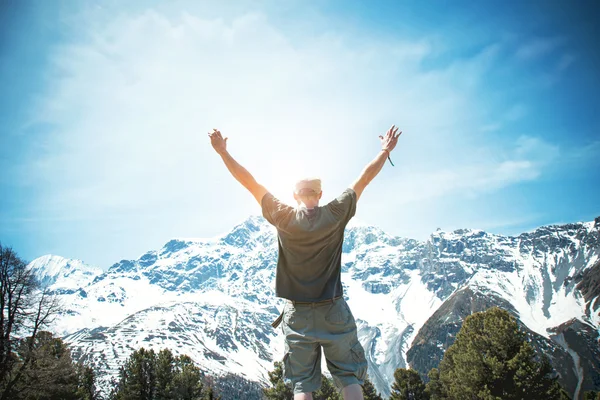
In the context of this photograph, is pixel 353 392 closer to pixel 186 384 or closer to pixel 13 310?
pixel 13 310

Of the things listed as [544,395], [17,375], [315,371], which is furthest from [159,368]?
[315,371]

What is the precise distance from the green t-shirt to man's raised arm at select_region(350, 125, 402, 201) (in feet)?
0.54

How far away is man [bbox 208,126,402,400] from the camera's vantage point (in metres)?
3.56

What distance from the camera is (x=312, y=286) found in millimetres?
3727

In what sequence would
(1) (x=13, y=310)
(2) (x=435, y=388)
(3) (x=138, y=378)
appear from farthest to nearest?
(2) (x=435, y=388), (3) (x=138, y=378), (1) (x=13, y=310)

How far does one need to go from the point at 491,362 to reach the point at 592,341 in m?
234

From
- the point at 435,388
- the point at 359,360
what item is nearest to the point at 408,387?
the point at 435,388

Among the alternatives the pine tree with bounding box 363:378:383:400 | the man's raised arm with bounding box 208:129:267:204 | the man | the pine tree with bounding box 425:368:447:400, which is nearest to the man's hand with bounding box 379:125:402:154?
the man

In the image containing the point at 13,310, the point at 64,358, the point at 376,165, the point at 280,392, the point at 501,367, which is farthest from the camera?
the point at 280,392

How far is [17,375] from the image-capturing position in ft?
54.9

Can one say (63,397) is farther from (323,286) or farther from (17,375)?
(323,286)

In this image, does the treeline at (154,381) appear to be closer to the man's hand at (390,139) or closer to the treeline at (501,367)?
the treeline at (501,367)

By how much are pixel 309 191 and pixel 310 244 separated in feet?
1.95

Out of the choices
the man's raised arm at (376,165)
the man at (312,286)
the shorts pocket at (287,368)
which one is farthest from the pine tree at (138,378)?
the man's raised arm at (376,165)
